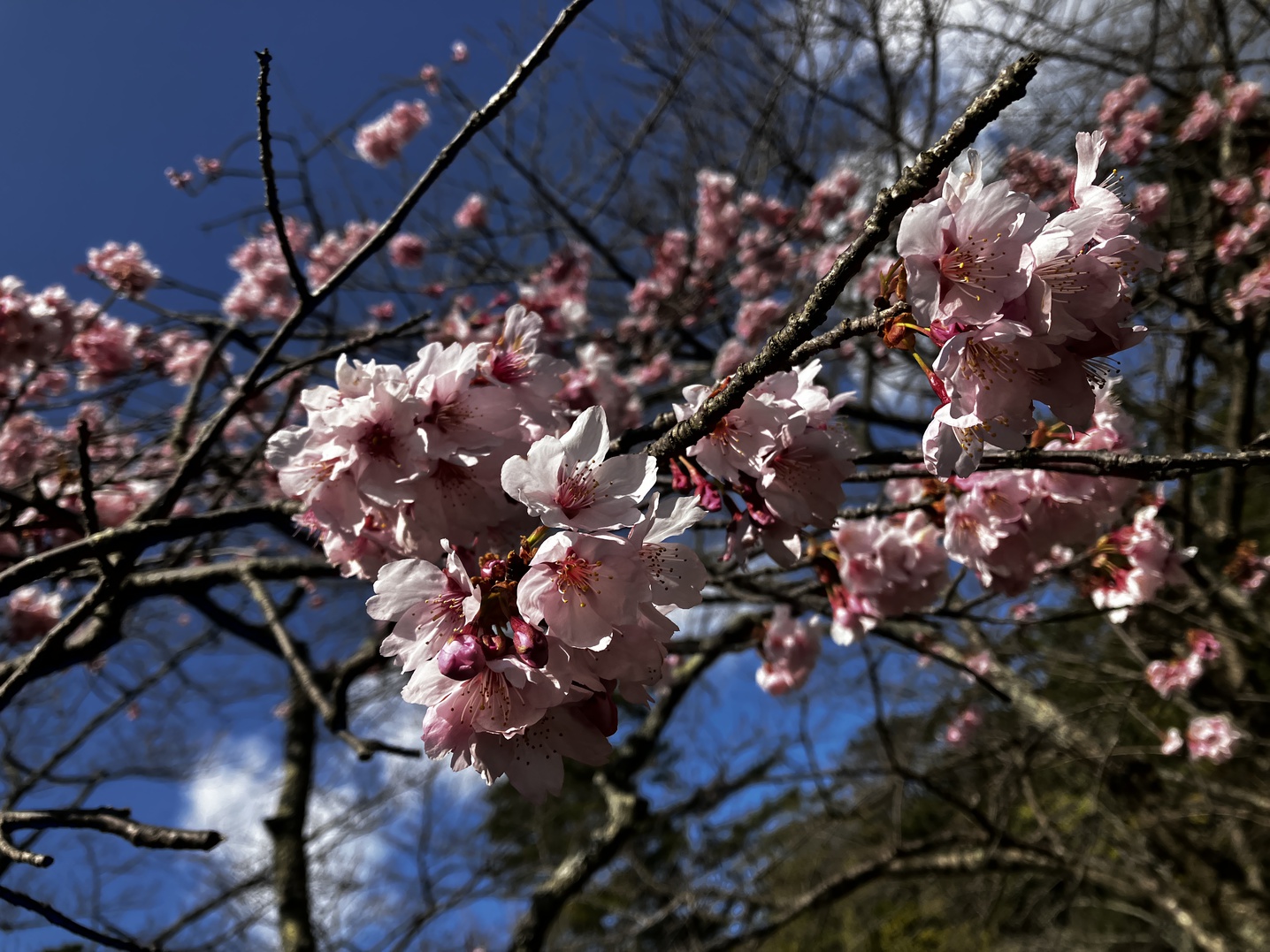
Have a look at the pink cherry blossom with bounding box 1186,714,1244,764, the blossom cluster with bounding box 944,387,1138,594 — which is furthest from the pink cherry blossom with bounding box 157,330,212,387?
the pink cherry blossom with bounding box 1186,714,1244,764

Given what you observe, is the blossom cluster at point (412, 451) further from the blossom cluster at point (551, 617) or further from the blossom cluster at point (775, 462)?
the blossom cluster at point (775, 462)

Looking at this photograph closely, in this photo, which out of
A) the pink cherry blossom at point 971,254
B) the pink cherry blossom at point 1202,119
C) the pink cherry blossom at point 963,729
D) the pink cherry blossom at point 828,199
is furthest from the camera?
the pink cherry blossom at point 828,199

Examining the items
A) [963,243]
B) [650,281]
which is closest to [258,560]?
[963,243]

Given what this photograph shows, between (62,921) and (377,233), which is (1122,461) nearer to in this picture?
(377,233)

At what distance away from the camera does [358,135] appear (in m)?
7.02

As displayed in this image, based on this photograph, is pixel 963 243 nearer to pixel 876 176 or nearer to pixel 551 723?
pixel 551 723

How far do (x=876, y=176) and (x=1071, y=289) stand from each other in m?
5.98

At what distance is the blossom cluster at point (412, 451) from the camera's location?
1.18m

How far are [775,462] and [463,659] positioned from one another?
0.62 metres

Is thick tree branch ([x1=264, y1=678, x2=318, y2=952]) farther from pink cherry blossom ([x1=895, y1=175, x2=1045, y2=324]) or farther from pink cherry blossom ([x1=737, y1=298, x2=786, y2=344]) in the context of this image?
pink cherry blossom ([x1=895, y1=175, x2=1045, y2=324])

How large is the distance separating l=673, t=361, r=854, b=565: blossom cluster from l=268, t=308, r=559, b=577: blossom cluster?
1.06ft

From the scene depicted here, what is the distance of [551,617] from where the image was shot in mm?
900

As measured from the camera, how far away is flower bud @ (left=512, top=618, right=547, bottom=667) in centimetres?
91

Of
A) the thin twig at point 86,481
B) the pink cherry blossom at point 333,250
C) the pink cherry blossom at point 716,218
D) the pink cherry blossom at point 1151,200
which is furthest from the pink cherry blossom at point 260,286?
the pink cherry blossom at point 1151,200
